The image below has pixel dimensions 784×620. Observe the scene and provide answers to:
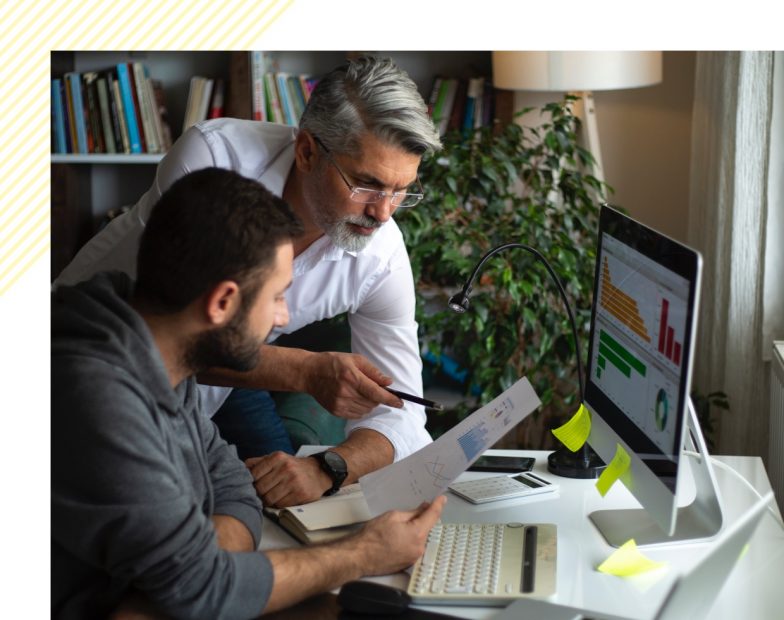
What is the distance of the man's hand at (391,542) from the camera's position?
4.48ft

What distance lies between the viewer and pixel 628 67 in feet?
10.5

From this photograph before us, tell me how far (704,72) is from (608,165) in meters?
0.52

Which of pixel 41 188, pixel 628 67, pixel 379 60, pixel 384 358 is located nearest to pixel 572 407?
pixel 628 67

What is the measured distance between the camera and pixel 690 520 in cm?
153

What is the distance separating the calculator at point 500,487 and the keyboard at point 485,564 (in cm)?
13

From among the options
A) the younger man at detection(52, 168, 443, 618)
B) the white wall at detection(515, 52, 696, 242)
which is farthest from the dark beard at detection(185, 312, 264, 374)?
the white wall at detection(515, 52, 696, 242)

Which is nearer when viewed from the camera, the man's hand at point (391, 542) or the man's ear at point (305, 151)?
the man's hand at point (391, 542)

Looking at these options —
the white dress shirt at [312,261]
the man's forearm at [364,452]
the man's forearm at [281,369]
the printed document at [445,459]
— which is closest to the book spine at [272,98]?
the white dress shirt at [312,261]

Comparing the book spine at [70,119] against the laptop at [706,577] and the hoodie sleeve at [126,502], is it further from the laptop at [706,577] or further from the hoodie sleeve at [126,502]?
Result: the laptop at [706,577]

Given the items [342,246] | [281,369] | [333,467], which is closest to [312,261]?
[342,246]

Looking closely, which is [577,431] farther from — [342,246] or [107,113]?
[107,113]

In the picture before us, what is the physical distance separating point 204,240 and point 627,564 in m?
0.69

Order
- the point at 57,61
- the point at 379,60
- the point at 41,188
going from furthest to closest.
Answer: the point at 57,61, the point at 379,60, the point at 41,188
